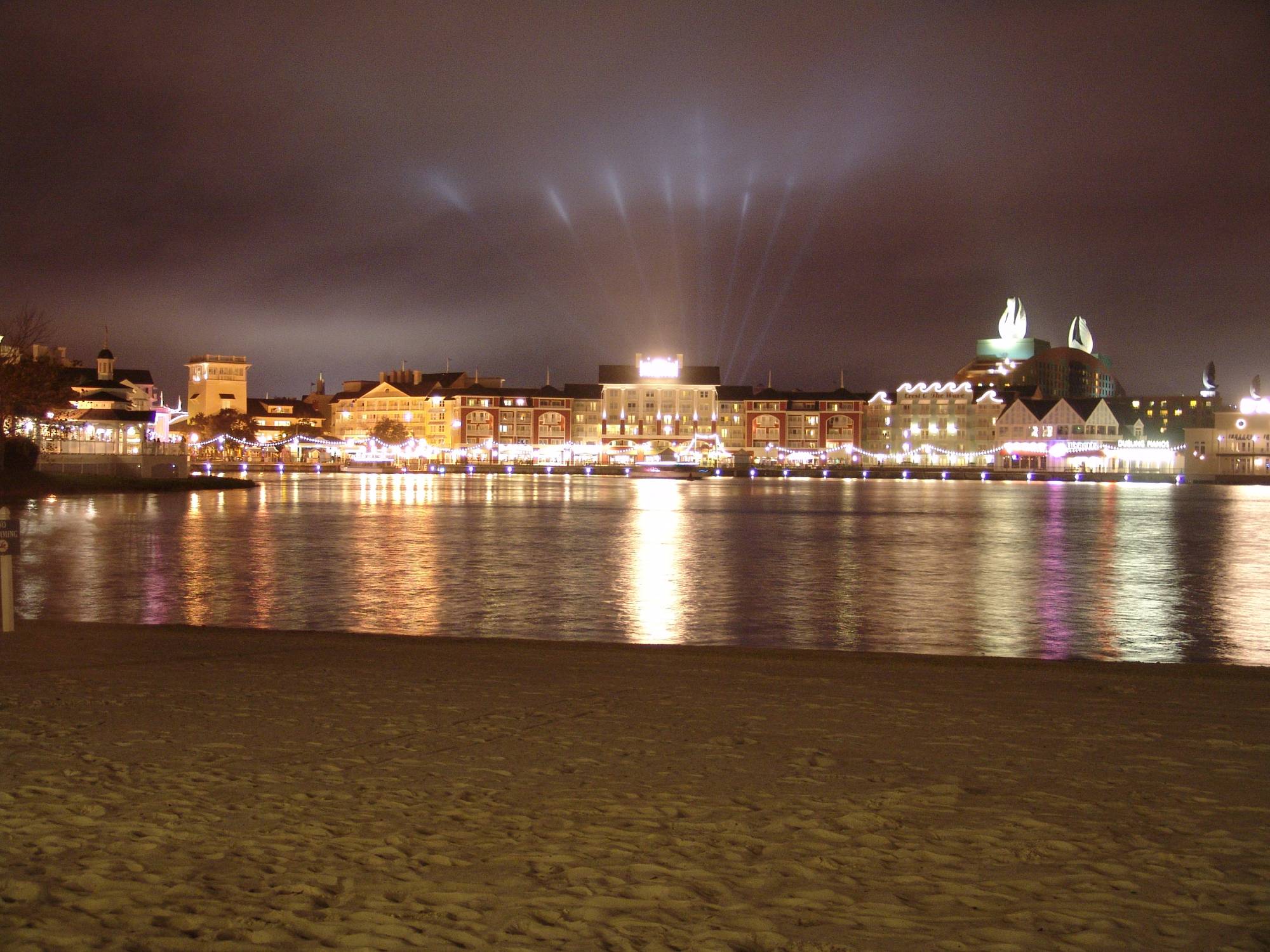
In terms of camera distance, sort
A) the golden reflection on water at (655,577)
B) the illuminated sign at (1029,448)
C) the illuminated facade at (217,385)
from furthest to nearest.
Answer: the illuminated facade at (217,385)
the illuminated sign at (1029,448)
the golden reflection on water at (655,577)

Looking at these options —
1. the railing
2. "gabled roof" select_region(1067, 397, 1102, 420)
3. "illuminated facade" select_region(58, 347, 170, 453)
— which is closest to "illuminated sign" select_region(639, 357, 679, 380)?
"gabled roof" select_region(1067, 397, 1102, 420)

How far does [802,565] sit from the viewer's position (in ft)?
67.1

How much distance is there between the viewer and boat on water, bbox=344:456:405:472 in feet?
372

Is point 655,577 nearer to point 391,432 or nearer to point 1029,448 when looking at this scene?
point 1029,448

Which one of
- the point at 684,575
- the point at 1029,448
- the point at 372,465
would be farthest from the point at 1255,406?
the point at 684,575

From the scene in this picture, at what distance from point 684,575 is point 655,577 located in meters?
0.61

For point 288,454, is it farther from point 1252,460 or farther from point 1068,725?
point 1068,725

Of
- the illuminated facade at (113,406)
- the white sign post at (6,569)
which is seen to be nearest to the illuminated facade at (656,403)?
the illuminated facade at (113,406)

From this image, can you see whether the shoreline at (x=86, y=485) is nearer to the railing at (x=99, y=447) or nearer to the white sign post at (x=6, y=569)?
the railing at (x=99, y=447)

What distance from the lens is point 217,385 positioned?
13612cm

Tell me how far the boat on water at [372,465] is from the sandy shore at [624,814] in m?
106

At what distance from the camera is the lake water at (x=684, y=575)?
40.9ft

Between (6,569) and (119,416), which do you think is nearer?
(6,569)

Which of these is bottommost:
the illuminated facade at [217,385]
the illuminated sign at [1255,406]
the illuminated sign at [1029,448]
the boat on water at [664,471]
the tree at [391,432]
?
the boat on water at [664,471]
